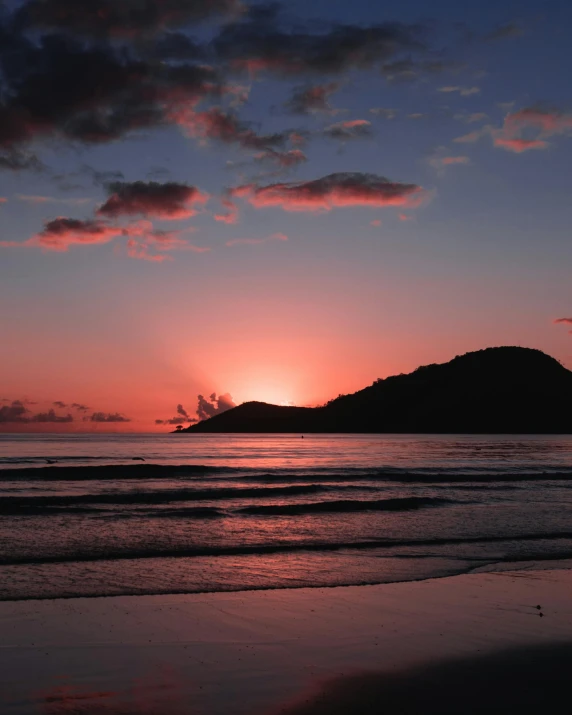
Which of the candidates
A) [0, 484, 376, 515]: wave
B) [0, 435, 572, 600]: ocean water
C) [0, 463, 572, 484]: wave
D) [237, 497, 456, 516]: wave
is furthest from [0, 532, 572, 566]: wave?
[0, 463, 572, 484]: wave

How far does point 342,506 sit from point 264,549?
1247 centimetres

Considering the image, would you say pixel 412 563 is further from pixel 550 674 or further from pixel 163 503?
pixel 163 503

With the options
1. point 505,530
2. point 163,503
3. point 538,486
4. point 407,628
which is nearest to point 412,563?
point 407,628

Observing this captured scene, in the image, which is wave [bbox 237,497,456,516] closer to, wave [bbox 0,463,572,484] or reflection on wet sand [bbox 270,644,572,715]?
wave [bbox 0,463,572,484]

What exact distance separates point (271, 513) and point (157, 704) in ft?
72.0

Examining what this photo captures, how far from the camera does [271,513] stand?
29.6 m

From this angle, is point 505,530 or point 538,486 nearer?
point 505,530

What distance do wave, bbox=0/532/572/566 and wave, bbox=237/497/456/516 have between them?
8.81m

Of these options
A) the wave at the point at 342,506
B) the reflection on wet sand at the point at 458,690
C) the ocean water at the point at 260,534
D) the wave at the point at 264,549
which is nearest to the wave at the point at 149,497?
the ocean water at the point at 260,534

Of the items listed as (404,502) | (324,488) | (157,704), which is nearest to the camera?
(157,704)

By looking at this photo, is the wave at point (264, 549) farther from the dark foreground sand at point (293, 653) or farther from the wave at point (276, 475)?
the wave at point (276, 475)

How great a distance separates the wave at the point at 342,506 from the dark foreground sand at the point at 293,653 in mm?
16260

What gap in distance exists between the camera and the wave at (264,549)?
1767 centimetres

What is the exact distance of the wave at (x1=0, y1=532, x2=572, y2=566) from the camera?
17672 mm
